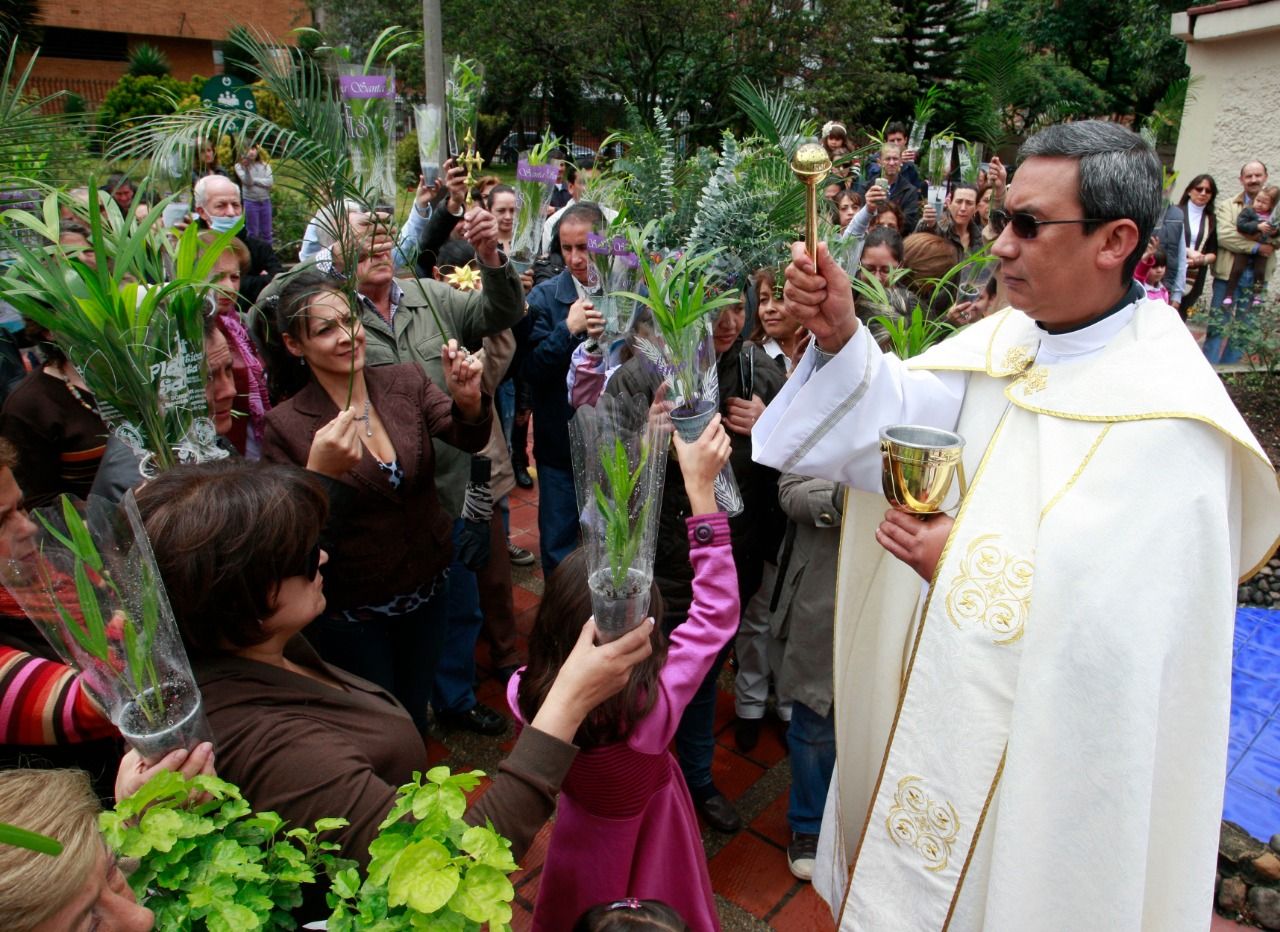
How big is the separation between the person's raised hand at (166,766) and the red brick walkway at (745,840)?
65.9 inches

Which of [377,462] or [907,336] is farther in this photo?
[907,336]

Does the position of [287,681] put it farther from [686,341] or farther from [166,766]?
[686,341]

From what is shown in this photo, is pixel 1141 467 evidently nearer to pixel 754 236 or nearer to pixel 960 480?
pixel 960 480

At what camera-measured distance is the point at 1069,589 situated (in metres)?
1.79

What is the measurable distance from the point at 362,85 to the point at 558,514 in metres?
2.07

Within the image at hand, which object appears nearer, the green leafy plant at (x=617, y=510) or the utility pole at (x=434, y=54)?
the green leafy plant at (x=617, y=510)

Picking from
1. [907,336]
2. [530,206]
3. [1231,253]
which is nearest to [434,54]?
[530,206]

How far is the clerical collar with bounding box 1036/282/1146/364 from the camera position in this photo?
201 centimetres

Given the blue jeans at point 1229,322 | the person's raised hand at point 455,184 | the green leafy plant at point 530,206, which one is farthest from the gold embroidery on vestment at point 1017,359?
the blue jeans at point 1229,322

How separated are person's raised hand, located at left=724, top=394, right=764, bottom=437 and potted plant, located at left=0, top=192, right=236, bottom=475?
154 centimetres

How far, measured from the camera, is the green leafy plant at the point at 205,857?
1.13 metres

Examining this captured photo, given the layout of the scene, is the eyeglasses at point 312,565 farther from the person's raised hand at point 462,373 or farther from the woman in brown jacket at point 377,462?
the person's raised hand at point 462,373

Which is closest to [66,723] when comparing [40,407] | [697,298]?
[40,407]

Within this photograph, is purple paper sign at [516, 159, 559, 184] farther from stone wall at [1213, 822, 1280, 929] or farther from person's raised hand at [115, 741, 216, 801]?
stone wall at [1213, 822, 1280, 929]
